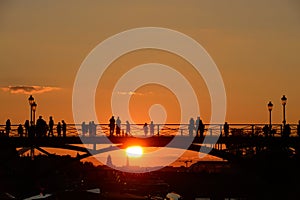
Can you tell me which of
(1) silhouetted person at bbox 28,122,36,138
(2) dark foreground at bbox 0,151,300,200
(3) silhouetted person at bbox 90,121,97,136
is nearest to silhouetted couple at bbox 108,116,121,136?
(3) silhouetted person at bbox 90,121,97,136

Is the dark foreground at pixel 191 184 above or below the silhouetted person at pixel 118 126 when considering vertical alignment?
below

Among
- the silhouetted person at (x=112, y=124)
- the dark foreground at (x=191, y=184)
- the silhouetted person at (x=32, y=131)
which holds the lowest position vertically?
the dark foreground at (x=191, y=184)

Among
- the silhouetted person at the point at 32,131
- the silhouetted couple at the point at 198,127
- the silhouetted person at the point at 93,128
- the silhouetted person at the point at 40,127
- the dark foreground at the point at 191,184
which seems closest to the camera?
the silhouetted couple at the point at 198,127

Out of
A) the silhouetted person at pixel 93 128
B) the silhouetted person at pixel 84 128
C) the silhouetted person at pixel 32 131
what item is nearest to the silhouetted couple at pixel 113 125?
the silhouetted person at pixel 93 128

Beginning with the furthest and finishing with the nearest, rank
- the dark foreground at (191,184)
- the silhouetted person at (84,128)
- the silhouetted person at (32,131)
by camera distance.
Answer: the dark foreground at (191,184) < the silhouetted person at (84,128) < the silhouetted person at (32,131)

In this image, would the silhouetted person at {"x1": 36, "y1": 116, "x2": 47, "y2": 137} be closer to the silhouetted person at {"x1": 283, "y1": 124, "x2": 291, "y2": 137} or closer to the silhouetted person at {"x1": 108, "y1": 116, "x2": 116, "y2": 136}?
the silhouetted person at {"x1": 108, "y1": 116, "x2": 116, "y2": 136}

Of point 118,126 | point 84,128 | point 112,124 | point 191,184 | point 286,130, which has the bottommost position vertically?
point 191,184

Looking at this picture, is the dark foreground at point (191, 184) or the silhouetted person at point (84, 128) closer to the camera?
the silhouetted person at point (84, 128)

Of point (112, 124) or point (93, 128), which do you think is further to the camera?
point (93, 128)

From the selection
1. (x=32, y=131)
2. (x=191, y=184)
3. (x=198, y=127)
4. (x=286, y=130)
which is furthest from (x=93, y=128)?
(x=191, y=184)

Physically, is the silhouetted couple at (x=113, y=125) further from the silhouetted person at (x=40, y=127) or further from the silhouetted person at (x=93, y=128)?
the silhouetted person at (x=40, y=127)

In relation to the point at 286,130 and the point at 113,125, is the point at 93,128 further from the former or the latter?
the point at 286,130

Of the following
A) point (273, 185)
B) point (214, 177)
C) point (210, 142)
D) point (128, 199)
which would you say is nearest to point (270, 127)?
point (210, 142)

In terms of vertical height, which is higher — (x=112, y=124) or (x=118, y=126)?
(x=112, y=124)
